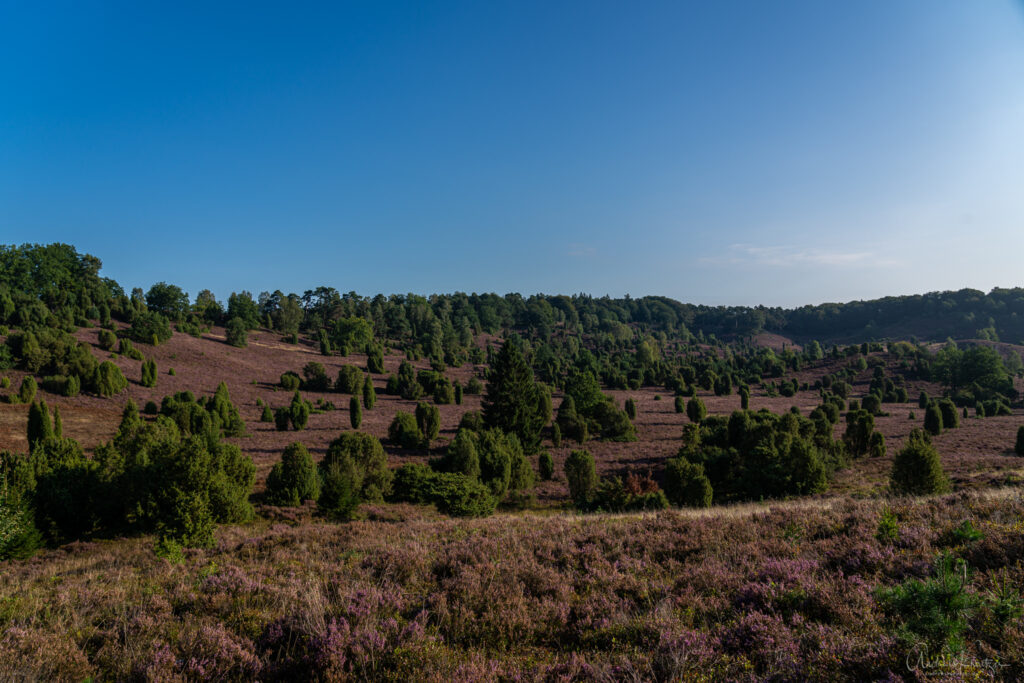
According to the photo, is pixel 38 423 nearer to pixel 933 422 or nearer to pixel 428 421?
pixel 428 421

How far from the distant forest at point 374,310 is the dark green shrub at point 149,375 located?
24891mm

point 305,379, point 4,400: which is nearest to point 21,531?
point 4,400

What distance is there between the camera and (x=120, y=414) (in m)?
39.7

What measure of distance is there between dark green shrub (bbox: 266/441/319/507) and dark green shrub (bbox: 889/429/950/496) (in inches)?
1001

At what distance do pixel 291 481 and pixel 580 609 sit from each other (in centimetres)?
1824

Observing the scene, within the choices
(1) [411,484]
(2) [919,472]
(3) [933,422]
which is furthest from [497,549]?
(3) [933,422]

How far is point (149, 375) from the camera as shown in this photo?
165 ft

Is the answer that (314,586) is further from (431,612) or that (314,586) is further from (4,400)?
(4,400)

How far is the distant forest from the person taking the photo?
261 feet

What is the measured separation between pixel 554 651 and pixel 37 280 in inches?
4718

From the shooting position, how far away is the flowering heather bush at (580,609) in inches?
160

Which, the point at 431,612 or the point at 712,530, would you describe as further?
the point at 712,530

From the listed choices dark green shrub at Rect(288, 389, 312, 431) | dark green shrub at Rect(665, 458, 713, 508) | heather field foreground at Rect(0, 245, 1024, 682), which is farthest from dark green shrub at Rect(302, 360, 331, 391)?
dark green shrub at Rect(665, 458, 713, 508)

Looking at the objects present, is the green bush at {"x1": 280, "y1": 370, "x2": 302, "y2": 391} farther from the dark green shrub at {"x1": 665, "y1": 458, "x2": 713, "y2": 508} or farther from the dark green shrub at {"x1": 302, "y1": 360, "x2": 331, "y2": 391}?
the dark green shrub at {"x1": 665, "y1": 458, "x2": 713, "y2": 508}
